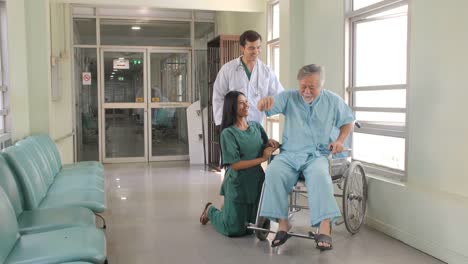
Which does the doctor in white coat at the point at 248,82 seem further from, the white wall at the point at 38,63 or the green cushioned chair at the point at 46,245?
the white wall at the point at 38,63

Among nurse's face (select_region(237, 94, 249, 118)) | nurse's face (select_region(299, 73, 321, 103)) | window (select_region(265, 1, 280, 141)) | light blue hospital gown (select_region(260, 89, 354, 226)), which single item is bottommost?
light blue hospital gown (select_region(260, 89, 354, 226))

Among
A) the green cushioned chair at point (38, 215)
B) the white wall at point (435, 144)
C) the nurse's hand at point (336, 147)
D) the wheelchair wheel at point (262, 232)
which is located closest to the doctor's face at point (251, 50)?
the nurse's hand at point (336, 147)

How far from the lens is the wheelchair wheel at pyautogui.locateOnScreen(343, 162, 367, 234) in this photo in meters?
3.79

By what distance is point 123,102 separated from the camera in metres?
9.02

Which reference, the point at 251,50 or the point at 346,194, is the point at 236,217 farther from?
the point at 251,50

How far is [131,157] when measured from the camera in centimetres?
912

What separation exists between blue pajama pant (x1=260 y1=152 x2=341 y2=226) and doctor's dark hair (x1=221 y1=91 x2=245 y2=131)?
0.49 metres

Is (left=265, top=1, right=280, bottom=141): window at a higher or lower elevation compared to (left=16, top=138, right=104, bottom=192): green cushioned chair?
higher

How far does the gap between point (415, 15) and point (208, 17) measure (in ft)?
20.4

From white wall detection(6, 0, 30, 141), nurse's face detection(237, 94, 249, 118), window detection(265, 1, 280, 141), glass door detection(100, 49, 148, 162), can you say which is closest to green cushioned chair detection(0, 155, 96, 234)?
nurse's face detection(237, 94, 249, 118)

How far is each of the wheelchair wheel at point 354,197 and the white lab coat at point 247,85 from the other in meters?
0.94

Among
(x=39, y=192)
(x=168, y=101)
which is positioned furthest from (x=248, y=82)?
(x=168, y=101)

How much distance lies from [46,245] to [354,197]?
255 cm

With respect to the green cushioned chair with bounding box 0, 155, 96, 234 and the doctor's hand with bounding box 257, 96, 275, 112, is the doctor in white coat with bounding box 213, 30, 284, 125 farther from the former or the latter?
the green cushioned chair with bounding box 0, 155, 96, 234
